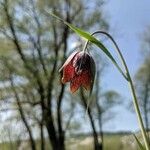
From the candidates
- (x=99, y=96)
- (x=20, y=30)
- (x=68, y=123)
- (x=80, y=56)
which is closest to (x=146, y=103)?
(x=99, y=96)

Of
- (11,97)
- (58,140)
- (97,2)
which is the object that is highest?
(97,2)

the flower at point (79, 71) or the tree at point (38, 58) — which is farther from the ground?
the tree at point (38, 58)

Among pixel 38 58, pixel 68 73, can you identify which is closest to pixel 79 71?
pixel 68 73

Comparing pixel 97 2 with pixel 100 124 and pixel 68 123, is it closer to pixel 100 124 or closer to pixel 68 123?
pixel 68 123

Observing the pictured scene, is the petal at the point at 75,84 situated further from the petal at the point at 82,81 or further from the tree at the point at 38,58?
the tree at the point at 38,58

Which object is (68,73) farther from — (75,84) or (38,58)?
(38,58)

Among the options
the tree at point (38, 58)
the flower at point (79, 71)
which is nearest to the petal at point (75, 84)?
the flower at point (79, 71)

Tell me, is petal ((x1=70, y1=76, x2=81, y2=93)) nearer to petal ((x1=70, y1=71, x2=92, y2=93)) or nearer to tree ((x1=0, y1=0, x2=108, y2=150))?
petal ((x1=70, y1=71, x2=92, y2=93))

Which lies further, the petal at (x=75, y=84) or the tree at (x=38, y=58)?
the tree at (x=38, y=58)
